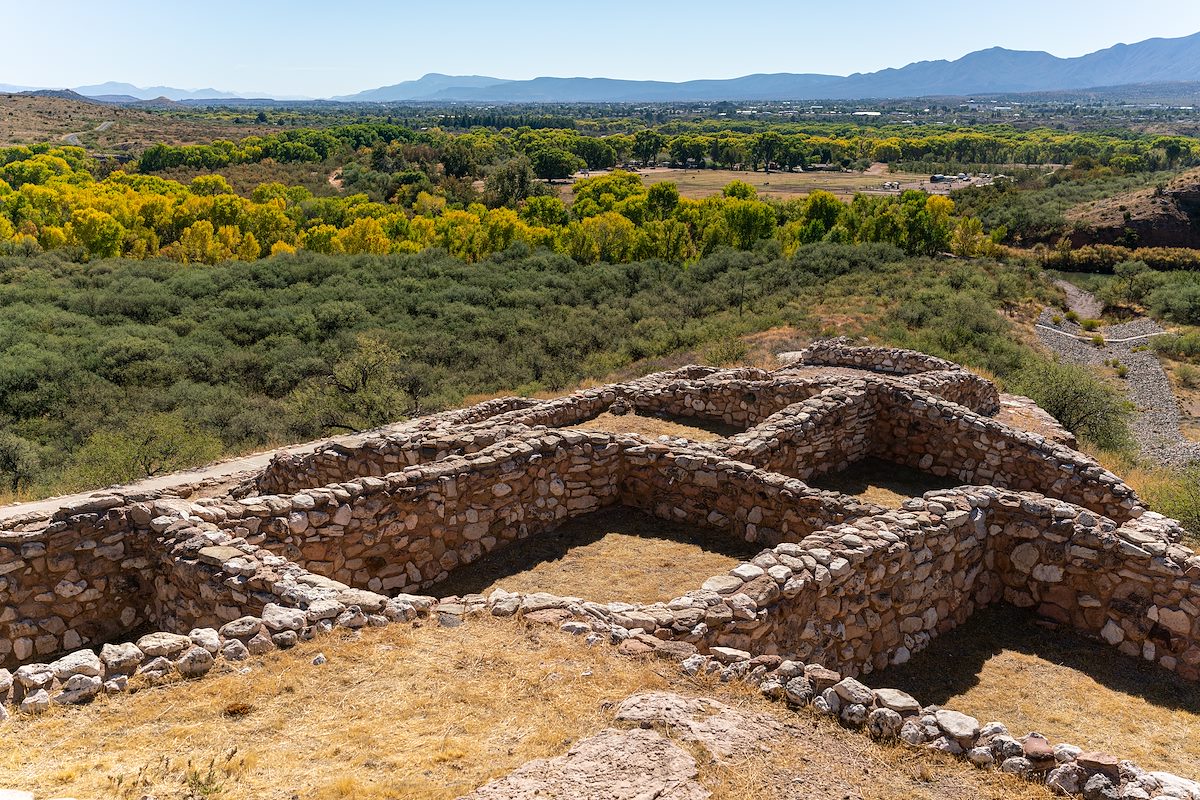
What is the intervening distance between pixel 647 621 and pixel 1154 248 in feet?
244

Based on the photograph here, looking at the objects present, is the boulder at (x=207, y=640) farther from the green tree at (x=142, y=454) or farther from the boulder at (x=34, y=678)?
the green tree at (x=142, y=454)

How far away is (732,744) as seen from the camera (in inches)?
210

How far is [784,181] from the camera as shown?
131875 mm

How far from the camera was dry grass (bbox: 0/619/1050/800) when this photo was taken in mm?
4906

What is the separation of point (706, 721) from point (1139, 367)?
38621 millimetres

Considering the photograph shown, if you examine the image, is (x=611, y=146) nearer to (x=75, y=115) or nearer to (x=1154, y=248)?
(x=1154, y=248)

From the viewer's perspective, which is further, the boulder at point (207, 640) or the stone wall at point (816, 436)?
the stone wall at point (816, 436)

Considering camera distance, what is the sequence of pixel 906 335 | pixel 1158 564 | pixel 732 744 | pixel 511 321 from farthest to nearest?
1. pixel 511 321
2. pixel 906 335
3. pixel 1158 564
4. pixel 732 744

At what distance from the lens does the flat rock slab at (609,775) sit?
476 cm

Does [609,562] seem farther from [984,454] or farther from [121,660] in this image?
[984,454]

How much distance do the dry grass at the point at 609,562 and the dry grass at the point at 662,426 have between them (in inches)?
140

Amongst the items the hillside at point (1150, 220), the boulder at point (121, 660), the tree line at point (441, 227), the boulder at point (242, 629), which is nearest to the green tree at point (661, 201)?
the tree line at point (441, 227)

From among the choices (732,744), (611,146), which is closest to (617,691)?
(732,744)

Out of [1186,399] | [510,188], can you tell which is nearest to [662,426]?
[1186,399]
